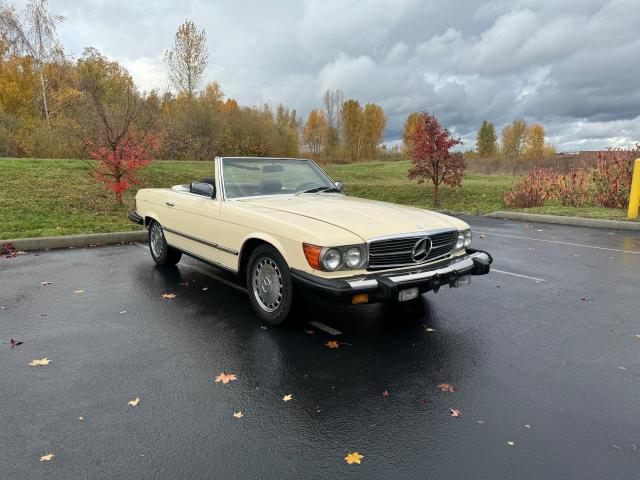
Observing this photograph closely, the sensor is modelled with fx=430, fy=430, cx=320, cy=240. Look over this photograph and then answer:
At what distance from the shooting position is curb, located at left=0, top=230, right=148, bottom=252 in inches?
316

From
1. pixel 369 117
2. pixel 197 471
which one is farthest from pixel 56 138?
pixel 369 117

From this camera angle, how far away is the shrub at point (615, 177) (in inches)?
528

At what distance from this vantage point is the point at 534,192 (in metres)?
15.4

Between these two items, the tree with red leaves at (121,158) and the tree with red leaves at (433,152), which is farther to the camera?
the tree with red leaves at (433,152)

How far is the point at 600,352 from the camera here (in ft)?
12.5

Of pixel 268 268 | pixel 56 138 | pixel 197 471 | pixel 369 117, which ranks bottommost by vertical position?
pixel 197 471

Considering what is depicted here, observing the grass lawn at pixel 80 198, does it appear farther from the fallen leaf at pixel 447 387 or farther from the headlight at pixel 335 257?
the fallen leaf at pixel 447 387

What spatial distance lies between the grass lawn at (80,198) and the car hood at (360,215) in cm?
628

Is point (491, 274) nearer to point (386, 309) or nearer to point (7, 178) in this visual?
point (386, 309)

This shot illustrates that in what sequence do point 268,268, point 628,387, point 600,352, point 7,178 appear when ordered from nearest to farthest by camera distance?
1. point 628,387
2. point 600,352
3. point 268,268
4. point 7,178

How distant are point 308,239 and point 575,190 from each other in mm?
14326

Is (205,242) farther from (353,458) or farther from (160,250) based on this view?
(353,458)

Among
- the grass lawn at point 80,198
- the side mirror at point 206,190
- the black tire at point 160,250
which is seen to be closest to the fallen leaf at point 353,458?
the side mirror at point 206,190

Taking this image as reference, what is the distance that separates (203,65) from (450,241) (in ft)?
Answer: 129
